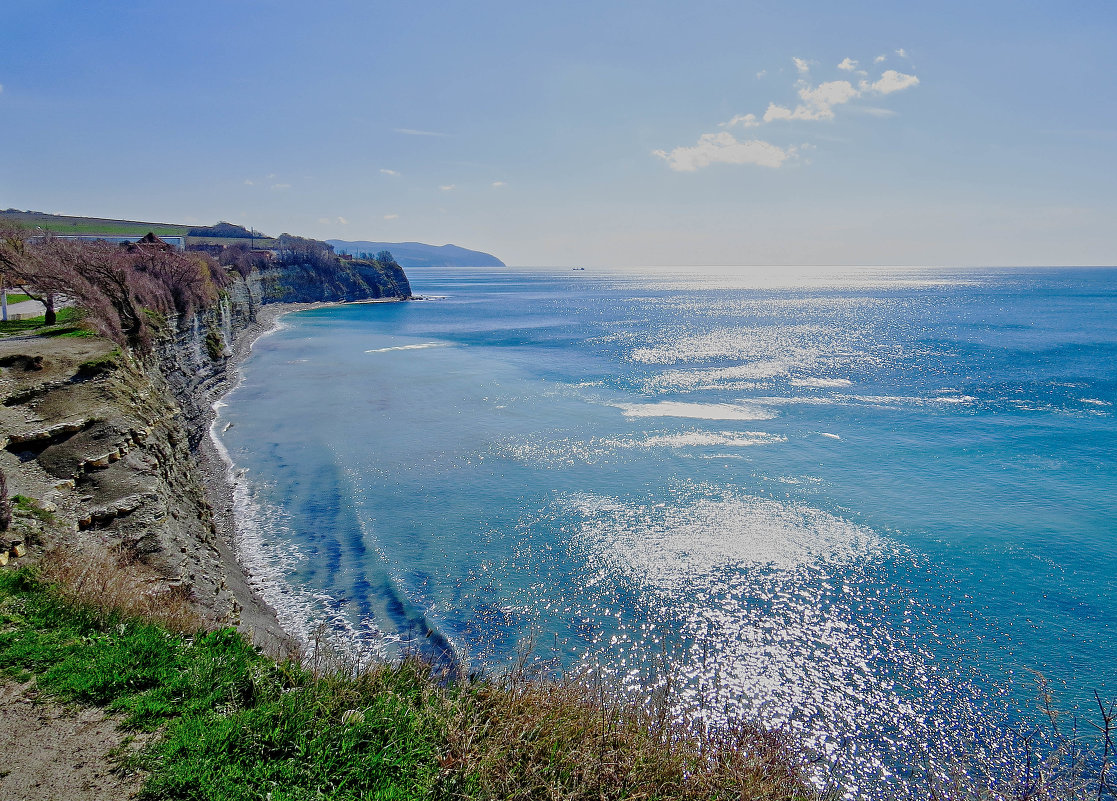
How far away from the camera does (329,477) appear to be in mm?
27531

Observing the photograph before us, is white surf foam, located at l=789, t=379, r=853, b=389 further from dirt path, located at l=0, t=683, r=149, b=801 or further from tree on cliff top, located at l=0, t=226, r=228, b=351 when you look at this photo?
dirt path, located at l=0, t=683, r=149, b=801

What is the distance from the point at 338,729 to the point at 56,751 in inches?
126

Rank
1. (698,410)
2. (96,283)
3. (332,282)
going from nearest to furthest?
1. (96,283)
2. (698,410)
3. (332,282)

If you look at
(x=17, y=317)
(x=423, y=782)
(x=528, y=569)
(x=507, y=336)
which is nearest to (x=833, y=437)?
(x=528, y=569)

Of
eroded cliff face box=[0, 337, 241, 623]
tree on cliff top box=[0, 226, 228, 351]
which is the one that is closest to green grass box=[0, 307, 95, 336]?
tree on cliff top box=[0, 226, 228, 351]

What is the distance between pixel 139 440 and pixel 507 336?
6770 cm

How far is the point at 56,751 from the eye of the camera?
636 centimetres

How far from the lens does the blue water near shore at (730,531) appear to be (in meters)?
14.9

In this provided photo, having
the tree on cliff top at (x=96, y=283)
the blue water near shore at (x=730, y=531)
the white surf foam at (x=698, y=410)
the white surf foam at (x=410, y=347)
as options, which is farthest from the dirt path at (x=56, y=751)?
the white surf foam at (x=410, y=347)

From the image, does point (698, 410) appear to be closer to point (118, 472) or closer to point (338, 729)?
point (118, 472)

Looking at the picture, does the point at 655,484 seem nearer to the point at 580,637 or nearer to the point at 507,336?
the point at 580,637

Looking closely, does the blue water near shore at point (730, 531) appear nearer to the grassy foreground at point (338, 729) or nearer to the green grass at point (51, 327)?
the grassy foreground at point (338, 729)

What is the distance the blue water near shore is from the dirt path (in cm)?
726

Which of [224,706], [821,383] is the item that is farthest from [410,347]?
[224,706]
